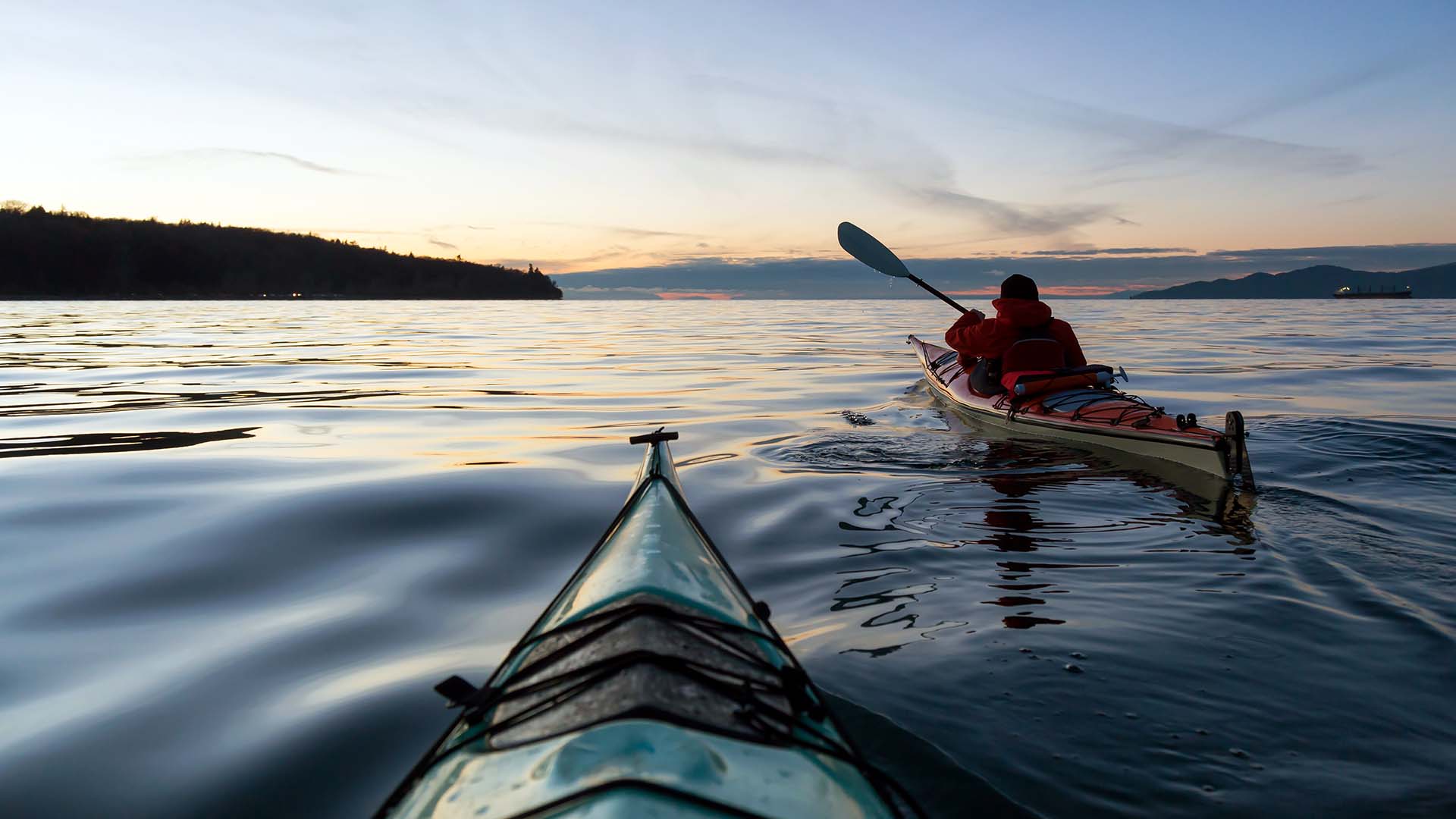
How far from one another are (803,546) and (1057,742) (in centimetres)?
224

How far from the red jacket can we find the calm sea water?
938 millimetres

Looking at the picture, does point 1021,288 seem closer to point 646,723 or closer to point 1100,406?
point 1100,406

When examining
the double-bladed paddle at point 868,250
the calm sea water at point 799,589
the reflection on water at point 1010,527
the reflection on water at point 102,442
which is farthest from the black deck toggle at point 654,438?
the double-bladed paddle at point 868,250

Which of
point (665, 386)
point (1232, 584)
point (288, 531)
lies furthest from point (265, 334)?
point (1232, 584)

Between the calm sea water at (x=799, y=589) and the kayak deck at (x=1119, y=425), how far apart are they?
0.64 ft

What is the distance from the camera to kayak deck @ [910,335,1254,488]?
221 inches

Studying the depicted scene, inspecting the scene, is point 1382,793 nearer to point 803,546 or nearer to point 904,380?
point 803,546

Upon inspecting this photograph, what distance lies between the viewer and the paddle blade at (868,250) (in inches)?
499

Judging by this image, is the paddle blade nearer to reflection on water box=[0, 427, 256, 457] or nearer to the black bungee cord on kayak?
the black bungee cord on kayak

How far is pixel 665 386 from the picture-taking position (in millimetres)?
12656

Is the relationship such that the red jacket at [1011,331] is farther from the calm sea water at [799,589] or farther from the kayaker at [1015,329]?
the calm sea water at [799,589]

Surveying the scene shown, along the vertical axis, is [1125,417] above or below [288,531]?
above

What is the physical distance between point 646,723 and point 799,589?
2.40 m

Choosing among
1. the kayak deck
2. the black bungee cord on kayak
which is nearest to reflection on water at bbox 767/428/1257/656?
the kayak deck
